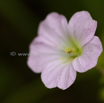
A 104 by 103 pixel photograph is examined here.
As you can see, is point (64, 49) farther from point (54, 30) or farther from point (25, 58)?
point (25, 58)

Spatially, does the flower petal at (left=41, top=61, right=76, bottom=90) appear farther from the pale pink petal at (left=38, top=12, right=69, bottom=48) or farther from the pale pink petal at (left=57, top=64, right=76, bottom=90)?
the pale pink petal at (left=38, top=12, right=69, bottom=48)

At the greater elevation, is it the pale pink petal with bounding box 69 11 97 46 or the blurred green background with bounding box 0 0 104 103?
the pale pink petal with bounding box 69 11 97 46

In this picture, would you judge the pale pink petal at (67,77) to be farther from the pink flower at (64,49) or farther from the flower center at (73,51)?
the flower center at (73,51)

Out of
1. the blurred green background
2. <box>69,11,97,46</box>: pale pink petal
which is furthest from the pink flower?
the blurred green background

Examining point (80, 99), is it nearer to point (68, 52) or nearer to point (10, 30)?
point (68, 52)

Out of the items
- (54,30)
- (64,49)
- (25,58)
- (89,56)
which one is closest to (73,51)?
(64,49)

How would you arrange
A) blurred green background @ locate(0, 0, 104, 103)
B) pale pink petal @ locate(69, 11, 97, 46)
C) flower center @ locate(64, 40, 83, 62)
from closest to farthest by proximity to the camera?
pale pink petal @ locate(69, 11, 97, 46), flower center @ locate(64, 40, 83, 62), blurred green background @ locate(0, 0, 104, 103)

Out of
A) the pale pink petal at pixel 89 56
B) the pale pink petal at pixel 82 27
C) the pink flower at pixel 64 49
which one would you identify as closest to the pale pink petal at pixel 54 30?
the pink flower at pixel 64 49
